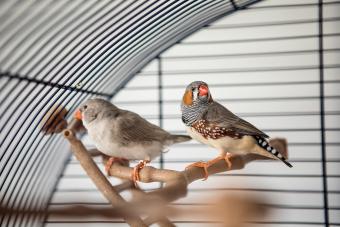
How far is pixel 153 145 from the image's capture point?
1385 mm

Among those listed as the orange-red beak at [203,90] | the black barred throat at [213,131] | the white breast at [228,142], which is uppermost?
the orange-red beak at [203,90]

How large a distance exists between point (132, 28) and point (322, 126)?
81 centimetres

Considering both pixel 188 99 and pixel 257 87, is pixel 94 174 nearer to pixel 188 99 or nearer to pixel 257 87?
pixel 188 99

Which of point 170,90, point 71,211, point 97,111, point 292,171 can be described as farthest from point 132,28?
point 71,211

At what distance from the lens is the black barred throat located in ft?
4.56

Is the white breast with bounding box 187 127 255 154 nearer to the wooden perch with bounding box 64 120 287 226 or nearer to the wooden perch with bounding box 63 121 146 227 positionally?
the wooden perch with bounding box 64 120 287 226

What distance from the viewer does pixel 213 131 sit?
1.39 metres

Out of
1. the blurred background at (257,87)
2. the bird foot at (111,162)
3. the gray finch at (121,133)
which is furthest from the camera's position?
the blurred background at (257,87)

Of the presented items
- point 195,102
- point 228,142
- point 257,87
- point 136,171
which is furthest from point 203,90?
point 257,87

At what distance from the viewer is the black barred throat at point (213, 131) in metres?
1.39

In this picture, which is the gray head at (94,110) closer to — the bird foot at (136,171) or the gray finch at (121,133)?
the gray finch at (121,133)

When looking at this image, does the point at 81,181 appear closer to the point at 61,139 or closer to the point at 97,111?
the point at 61,139

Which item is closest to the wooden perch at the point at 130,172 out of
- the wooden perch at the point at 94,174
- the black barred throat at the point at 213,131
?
the wooden perch at the point at 94,174

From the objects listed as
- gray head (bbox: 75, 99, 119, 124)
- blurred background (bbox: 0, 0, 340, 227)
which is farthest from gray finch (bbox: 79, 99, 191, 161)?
blurred background (bbox: 0, 0, 340, 227)
